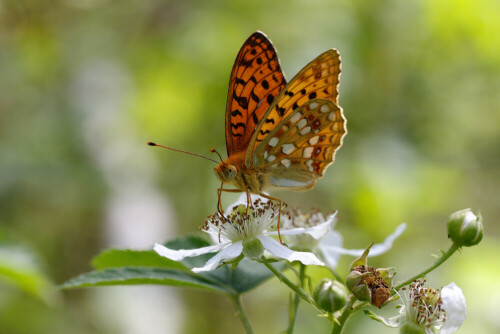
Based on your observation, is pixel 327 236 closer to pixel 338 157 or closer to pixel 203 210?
pixel 338 157

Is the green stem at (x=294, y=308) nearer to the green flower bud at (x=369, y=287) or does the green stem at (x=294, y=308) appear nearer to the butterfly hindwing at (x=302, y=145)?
the green flower bud at (x=369, y=287)

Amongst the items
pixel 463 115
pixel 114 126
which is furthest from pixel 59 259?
pixel 463 115

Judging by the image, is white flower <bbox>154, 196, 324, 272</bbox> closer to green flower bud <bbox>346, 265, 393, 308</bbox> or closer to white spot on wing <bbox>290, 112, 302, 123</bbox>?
green flower bud <bbox>346, 265, 393, 308</bbox>

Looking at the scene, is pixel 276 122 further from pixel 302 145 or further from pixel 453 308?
pixel 453 308

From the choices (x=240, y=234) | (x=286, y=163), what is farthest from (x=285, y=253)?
(x=286, y=163)

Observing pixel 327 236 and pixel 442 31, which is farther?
pixel 442 31

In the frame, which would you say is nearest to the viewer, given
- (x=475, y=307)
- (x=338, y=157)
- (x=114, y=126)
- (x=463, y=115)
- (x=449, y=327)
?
(x=449, y=327)

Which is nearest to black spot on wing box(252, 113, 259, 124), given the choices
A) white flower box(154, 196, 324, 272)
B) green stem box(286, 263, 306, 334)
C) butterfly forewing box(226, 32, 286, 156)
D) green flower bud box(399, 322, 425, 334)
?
butterfly forewing box(226, 32, 286, 156)
